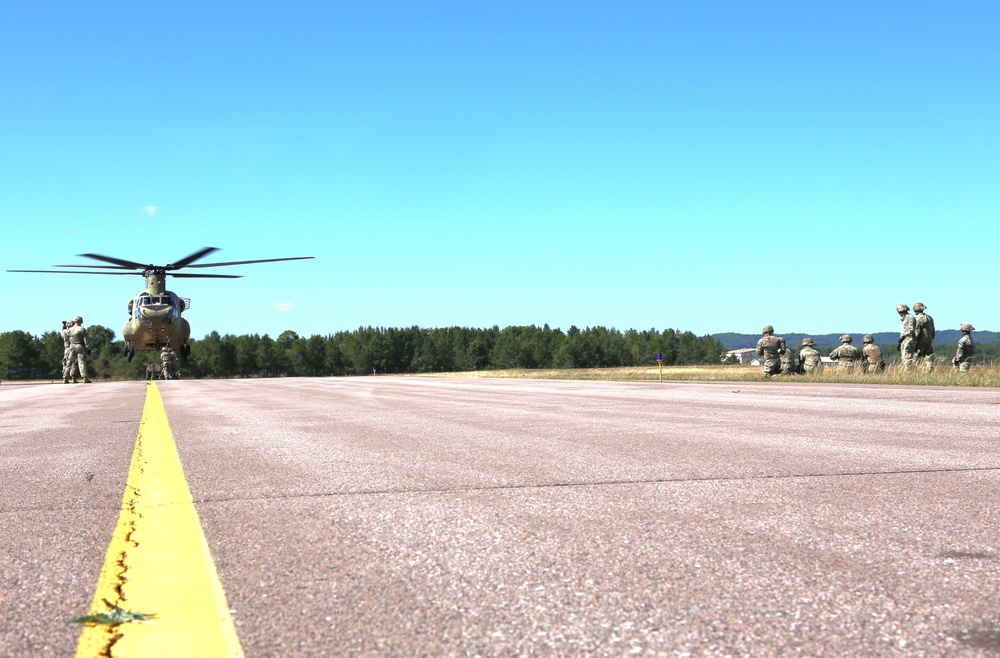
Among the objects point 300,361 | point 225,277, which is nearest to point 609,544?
point 225,277

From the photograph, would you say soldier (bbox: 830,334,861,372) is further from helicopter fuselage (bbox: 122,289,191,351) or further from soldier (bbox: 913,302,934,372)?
helicopter fuselage (bbox: 122,289,191,351)

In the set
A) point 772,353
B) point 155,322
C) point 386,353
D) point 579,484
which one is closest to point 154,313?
point 155,322

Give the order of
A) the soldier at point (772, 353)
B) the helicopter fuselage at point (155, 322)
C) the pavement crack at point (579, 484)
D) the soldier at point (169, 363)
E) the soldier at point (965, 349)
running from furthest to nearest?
the soldier at point (169, 363) < the helicopter fuselage at point (155, 322) < the soldier at point (772, 353) < the soldier at point (965, 349) < the pavement crack at point (579, 484)

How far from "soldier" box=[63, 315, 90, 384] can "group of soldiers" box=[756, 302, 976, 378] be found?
2887 centimetres

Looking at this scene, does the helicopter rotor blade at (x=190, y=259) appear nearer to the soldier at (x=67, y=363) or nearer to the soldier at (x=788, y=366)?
the soldier at (x=67, y=363)

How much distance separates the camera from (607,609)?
239 centimetres

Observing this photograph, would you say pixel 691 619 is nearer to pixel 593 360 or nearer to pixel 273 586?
pixel 273 586

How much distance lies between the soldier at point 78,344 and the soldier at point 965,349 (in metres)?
34.3

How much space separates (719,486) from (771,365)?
22718mm

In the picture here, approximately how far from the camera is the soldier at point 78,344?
36812 mm

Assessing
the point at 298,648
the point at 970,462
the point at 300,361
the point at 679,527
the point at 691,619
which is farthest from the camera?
the point at 300,361

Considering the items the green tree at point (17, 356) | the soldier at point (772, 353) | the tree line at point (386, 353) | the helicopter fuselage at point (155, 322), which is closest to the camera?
the soldier at point (772, 353)

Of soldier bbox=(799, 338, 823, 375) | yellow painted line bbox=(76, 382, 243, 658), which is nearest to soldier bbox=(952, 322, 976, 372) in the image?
soldier bbox=(799, 338, 823, 375)

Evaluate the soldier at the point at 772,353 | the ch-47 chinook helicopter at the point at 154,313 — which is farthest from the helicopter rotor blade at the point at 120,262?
the soldier at the point at 772,353
